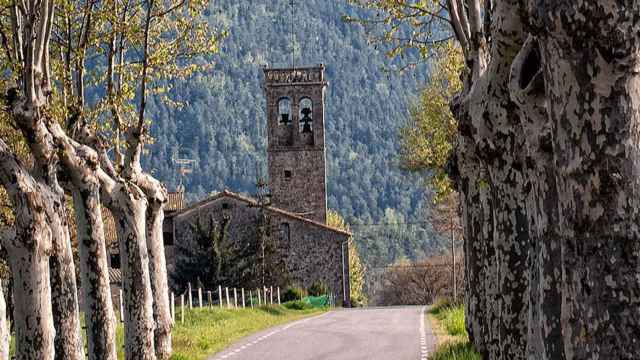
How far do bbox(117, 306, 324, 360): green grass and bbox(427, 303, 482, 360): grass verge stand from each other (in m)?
4.57

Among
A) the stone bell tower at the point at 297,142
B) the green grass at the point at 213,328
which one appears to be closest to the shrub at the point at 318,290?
the stone bell tower at the point at 297,142

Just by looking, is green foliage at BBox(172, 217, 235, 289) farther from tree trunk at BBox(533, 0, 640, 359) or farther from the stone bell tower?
tree trunk at BBox(533, 0, 640, 359)

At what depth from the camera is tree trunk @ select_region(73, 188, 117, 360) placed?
17.7m

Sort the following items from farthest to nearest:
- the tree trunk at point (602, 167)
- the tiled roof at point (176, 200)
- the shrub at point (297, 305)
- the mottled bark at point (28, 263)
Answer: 1. the tiled roof at point (176, 200)
2. the shrub at point (297, 305)
3. the mottled bark at point (28, 263)
4. the tree trunk at point (602, 167)

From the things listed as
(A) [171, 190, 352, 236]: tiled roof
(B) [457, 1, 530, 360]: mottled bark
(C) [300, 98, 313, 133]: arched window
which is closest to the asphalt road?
(B) [457, 1, 530, 360]: mottled bark

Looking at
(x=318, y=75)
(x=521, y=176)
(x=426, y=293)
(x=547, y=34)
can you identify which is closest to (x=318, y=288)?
(x=318, y=75)

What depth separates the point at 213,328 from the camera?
3025cm

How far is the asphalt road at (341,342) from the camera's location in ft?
70.2

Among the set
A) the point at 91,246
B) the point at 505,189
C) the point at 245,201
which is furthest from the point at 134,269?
the point at 245,201

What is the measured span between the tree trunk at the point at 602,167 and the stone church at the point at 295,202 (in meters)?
65.6

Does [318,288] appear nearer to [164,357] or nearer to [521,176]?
[164,357]

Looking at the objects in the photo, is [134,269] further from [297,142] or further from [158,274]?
[297,142]

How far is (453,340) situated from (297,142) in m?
55.8

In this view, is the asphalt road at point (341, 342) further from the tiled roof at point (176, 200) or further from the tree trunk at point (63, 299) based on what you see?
the tiled roof at point (176, 200)
